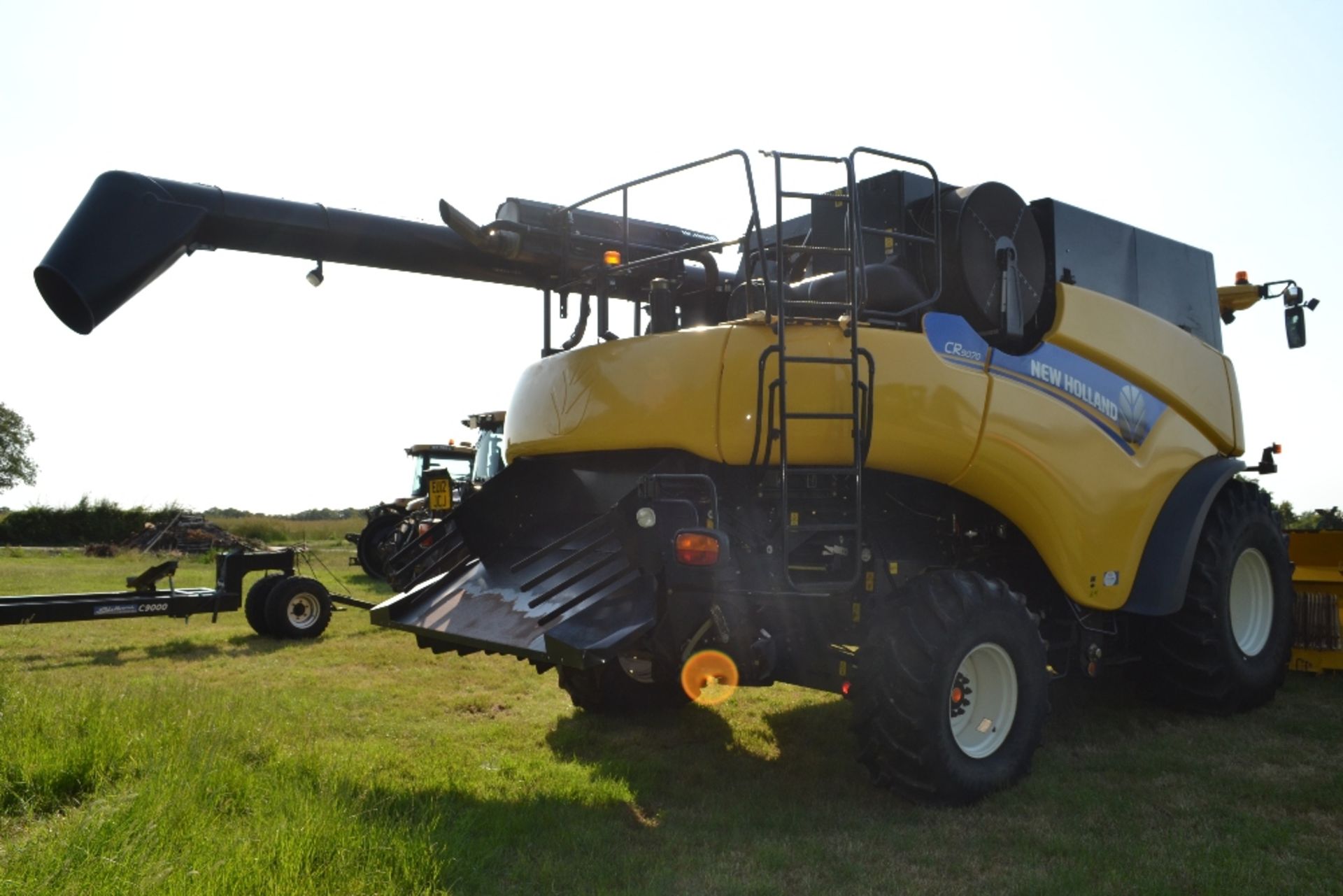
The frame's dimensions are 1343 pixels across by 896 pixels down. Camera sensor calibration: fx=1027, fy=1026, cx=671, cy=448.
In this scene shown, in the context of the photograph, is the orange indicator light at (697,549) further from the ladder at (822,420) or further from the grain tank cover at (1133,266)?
the grain tank cover at (1133,266)

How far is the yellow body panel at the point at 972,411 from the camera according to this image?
464cm

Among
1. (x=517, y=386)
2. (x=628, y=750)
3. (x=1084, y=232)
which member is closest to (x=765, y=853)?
(x=628, y=750)

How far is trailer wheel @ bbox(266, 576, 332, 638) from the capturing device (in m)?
9.93

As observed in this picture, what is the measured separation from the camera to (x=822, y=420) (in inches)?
183

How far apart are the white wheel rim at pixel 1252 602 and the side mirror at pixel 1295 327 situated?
67.6 inches

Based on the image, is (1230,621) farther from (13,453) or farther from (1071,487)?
(13,453)

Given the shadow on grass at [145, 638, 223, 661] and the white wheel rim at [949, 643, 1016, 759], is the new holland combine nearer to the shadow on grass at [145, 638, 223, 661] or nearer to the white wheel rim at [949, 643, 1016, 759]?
the white wheel rim at [949, 643, 1016, 759]

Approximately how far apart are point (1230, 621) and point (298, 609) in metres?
8.10

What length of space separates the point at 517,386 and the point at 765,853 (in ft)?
9.81

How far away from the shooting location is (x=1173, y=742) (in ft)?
19.2

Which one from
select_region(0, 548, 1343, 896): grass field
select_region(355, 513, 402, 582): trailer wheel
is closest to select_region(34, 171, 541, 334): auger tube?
select_region(0, 548, 1343, 896): grass field

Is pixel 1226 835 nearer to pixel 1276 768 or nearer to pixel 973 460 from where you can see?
pixel 1276 768

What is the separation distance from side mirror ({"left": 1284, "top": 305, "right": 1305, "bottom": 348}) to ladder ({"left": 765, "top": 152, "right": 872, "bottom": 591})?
4.58 m

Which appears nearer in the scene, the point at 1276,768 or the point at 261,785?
the point at 261,785
